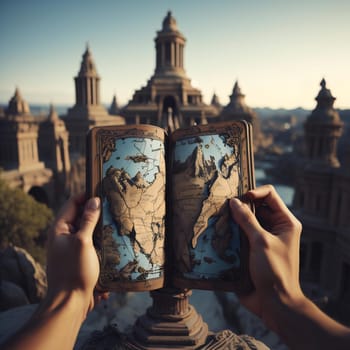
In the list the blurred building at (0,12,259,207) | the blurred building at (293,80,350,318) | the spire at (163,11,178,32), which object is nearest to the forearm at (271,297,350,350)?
the blurred building at (293,80,350,318)

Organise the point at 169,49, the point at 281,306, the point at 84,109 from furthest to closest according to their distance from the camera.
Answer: the point at 169,49 → the point at 84,109 → the point at 281,306

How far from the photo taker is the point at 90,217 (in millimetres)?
2992

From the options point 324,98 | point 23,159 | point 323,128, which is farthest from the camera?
point 23,159

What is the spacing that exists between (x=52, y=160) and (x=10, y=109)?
24.8 feet

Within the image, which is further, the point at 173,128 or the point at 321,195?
the point at 321,195

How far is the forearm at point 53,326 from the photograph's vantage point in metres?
1.96

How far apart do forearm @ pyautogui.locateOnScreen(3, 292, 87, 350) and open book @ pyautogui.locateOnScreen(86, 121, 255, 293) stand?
75 cm

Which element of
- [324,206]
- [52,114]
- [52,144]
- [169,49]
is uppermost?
[169,49]

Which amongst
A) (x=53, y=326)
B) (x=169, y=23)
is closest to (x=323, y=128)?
(x=53, y=326)

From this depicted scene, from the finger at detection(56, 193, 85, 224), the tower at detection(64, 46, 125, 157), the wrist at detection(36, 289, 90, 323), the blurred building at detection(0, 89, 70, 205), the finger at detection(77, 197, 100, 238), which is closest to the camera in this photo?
the wrist at detection(36, 289, 90, 323)

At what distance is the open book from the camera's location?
3227mm

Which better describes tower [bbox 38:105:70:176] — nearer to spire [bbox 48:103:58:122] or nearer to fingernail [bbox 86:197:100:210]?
spire [bbox 48:103:58:122]

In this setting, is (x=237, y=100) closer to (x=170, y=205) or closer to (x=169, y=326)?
(x=169, y=326)

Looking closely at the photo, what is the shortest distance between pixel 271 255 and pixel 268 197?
73 centimetres
